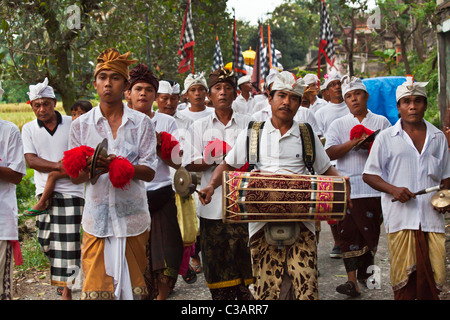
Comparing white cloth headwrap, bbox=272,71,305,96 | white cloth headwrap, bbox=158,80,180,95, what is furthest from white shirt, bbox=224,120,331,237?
white cloth headwrap, bbox=158,80,180,95

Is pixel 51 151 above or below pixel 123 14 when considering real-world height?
below

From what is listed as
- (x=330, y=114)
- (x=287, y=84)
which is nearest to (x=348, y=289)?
(x=287, y=84)

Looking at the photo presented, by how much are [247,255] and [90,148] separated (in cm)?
223

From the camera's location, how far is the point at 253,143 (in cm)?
458

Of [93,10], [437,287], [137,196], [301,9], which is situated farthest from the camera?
[301,9]

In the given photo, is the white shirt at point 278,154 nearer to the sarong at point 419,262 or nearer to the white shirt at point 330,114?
the sarong at point 419,262

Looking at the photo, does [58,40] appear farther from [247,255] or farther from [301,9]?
[301,9]

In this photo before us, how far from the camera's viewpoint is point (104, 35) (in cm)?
1138

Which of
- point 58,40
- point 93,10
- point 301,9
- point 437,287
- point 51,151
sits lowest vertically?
point 437,287

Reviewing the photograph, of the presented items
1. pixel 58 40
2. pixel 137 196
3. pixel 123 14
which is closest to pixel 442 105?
pixel 123 14

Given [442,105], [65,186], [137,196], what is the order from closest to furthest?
[137,196]
[65,186]
[442,105]

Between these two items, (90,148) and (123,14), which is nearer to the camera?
(90,148)

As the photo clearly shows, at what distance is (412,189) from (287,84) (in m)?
1.52

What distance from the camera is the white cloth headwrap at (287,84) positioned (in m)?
4.54
